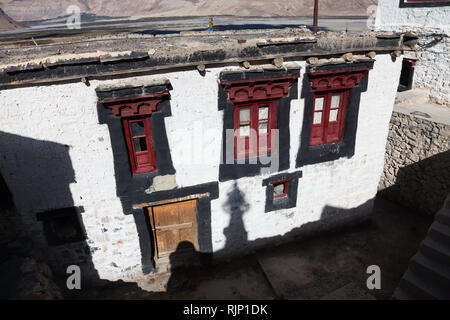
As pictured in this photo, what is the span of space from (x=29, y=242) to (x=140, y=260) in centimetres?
272

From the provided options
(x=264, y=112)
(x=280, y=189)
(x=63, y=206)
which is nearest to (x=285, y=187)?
(x=280, y=189)

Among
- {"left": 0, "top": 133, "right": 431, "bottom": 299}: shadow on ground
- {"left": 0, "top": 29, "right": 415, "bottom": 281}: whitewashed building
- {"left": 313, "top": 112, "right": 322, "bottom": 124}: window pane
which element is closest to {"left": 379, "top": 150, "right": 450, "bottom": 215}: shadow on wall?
{"left": 0, "top": 133, "right": 431, "bottom": 299}: shadow on ground

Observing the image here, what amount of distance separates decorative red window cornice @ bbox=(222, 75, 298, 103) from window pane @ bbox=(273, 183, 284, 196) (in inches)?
108

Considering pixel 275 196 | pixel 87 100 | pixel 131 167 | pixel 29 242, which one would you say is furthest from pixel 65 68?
pixel 275 196

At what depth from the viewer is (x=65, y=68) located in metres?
6.04

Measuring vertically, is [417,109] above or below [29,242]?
above

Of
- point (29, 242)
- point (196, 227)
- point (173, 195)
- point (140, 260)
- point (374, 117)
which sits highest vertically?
point (374, 117)

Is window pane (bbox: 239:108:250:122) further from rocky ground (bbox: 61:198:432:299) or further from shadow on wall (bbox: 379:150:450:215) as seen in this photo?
shadow on wall (bbox: 379:150:450:215)

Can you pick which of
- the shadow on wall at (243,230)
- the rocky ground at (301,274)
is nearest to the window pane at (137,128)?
the shadow on wall at (243,230)

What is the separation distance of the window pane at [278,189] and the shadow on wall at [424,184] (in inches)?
225

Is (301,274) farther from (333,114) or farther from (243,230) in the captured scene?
(333,114)

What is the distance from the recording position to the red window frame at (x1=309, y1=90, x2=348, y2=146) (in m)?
A: 8.23
